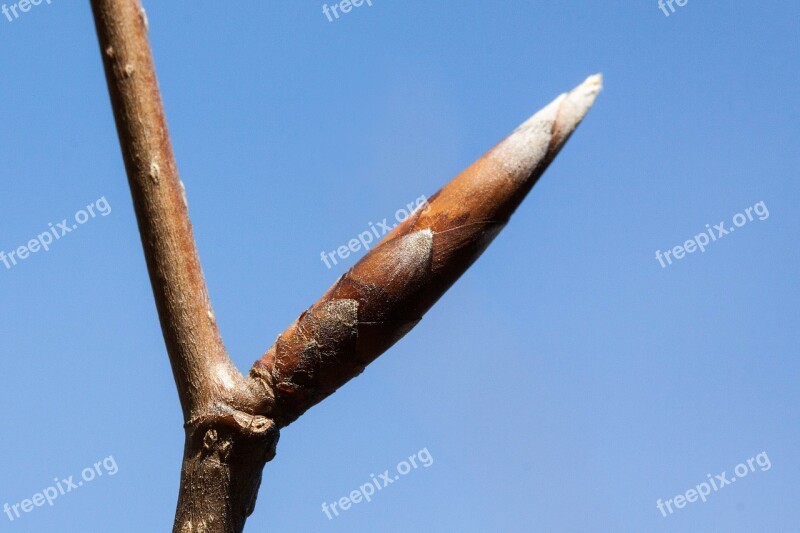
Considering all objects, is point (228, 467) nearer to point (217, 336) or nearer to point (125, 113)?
point (217, 336)

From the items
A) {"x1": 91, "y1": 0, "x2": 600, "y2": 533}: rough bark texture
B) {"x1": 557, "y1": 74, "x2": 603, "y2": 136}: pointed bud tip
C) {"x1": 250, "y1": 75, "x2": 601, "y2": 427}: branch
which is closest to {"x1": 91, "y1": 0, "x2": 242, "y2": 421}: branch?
{"x1": 91, "y1": 0, "x2": 600, "y2": 533}: rough bark texture

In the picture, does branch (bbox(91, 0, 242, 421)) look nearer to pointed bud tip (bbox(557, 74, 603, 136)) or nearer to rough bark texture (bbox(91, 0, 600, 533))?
rough bark texture (bbox(91, 0, 600, 533))

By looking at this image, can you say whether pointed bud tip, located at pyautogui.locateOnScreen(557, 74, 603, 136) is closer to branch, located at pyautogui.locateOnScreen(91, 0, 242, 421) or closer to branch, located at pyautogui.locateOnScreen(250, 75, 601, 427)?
branch, located at pyautogui.locateOnScreen(250, 75, 601, 427)

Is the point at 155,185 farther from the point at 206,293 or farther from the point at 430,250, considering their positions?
the point at 430,250

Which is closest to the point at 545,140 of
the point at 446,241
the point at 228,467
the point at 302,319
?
the point at 446,241

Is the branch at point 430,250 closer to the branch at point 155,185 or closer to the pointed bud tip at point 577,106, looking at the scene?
the pointed bud tip at point 577,106

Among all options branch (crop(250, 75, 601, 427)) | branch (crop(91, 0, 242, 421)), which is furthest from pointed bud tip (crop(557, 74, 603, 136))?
branch (crop(91, 0, 242, 421))

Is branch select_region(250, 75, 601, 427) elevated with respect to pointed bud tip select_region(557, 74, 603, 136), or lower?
lower
